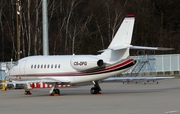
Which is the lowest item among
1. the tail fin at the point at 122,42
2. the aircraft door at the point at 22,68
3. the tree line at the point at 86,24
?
the aircraft door at the point at 22,68

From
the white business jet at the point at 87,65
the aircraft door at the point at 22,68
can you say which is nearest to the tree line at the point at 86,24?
the aircraft door at the point at 22,68

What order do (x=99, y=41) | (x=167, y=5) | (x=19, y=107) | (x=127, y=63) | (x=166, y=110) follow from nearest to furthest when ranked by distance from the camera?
1. (x=166, y=110)
2. (x=19, y=107)
3. (x=127, y=63)
4. (x=99, y=41)
5. (x=167, y=5)

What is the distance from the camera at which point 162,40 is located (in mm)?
69062

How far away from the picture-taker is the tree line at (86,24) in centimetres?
6431

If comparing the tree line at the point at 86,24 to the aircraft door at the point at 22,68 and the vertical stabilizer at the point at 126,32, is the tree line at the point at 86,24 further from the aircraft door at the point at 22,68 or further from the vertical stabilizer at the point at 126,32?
the vertical stabilizer at the point at 126,32

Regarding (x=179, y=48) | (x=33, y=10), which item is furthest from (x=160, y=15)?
(x=33, y=10)

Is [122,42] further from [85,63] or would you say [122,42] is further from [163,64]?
[163,64]

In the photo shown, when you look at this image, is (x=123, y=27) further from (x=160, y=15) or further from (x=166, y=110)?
(x=160, y=15)

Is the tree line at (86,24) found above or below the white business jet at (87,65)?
above

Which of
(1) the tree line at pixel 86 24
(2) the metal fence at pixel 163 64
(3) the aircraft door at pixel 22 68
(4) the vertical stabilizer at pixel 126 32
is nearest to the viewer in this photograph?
(4) the vertical stabilizer at pixel 126 32

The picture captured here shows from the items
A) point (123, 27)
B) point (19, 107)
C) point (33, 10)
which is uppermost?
point (33, 10)

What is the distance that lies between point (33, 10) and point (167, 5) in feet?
63.1

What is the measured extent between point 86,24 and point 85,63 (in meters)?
38.6

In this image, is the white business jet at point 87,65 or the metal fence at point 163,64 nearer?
the white business jet at point 87,65
